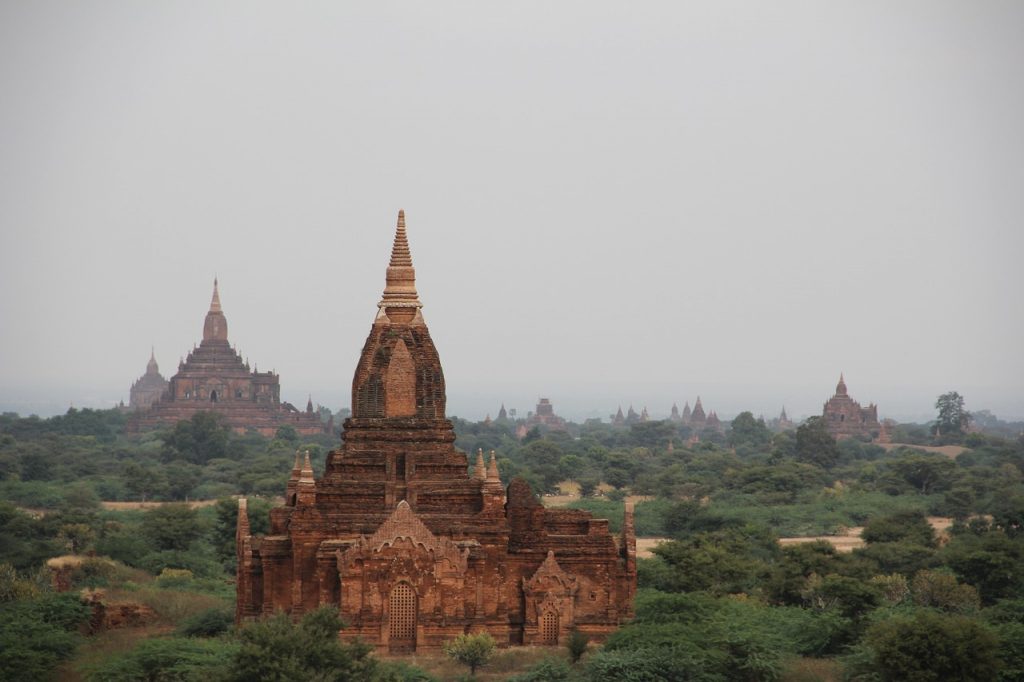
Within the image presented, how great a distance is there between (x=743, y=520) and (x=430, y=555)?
39.1 meters

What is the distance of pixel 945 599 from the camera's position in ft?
171

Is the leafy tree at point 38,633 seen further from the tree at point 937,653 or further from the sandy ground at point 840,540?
the sandy ground at point 840,540

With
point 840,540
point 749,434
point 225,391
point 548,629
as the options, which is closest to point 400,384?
point 548,629

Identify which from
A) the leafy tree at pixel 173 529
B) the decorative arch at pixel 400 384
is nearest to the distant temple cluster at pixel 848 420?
the leafy tree at pixel 173 529

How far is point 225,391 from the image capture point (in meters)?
150

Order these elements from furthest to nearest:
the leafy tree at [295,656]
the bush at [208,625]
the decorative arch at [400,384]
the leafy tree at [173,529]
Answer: the leafy tree at [173,529], the decorative arch at [400,384], the bush at [208,625], the leafy tree at [295,656]

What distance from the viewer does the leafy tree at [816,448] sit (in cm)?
12988

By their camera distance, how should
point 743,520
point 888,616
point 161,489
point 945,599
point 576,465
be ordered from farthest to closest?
point 576,465, point 161,489, point 743,520, point 945,599, point 888,616

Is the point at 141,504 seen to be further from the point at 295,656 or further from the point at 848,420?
the point at 848,420

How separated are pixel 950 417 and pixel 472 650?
152876 millimetres

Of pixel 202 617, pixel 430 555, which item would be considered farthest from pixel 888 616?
pixel 202 617

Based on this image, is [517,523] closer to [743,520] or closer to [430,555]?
[430,555]

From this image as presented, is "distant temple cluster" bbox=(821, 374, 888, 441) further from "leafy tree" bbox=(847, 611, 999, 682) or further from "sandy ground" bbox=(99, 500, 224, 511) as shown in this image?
"leafy tree" bbox=(847, 611, 999, 682)

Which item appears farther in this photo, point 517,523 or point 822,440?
point 822,440
